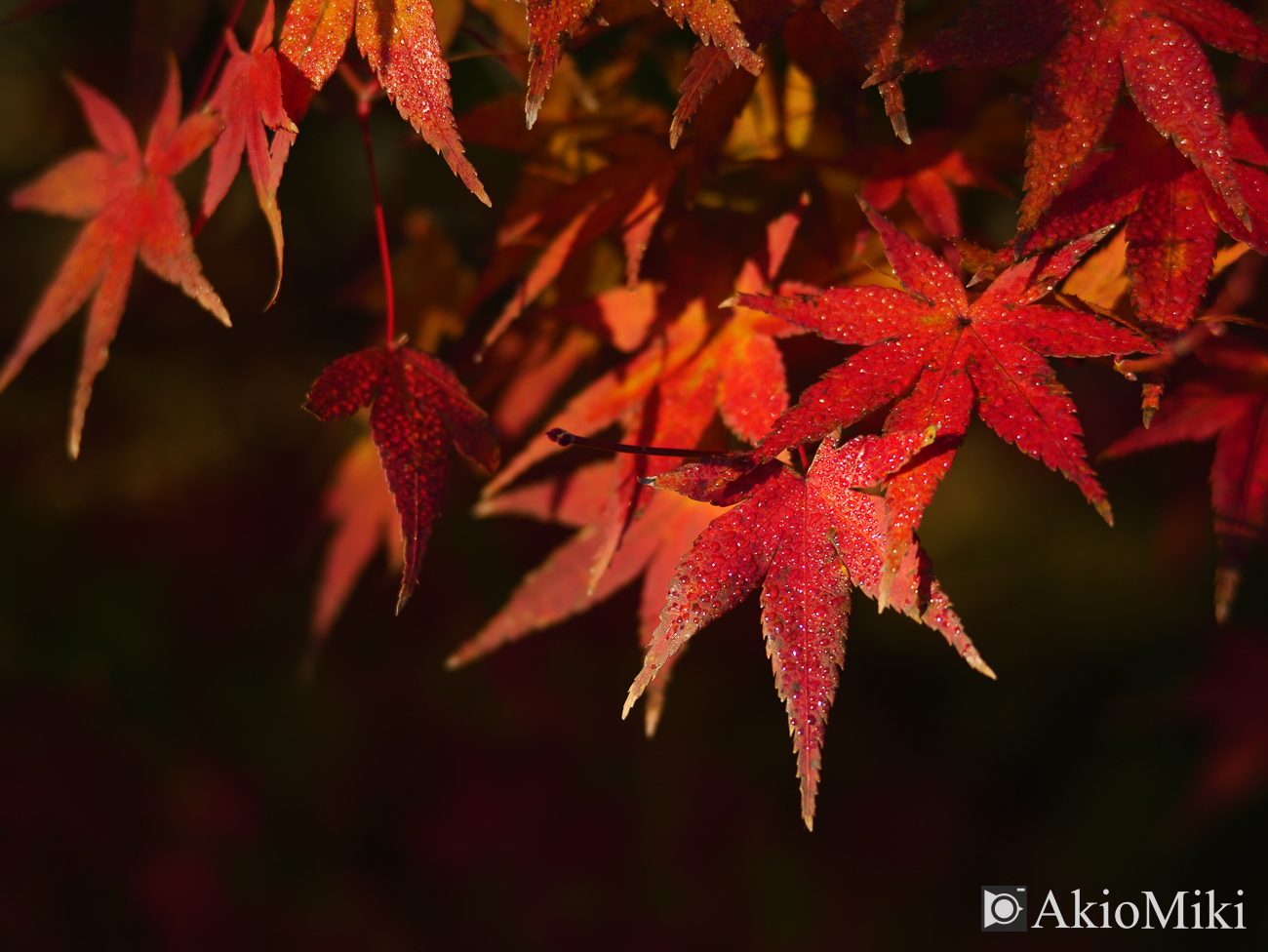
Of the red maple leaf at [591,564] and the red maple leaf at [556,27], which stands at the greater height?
the red maple leaf at [556,27]

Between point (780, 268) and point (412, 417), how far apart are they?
10.8 inches

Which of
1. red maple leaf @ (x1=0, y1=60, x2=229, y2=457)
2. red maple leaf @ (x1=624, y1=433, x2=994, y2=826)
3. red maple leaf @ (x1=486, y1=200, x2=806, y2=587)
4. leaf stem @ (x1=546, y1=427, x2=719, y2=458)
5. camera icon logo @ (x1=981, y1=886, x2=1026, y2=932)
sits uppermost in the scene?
red maple leaf @ (x1=0, y1=60, x2=229, y2=457)

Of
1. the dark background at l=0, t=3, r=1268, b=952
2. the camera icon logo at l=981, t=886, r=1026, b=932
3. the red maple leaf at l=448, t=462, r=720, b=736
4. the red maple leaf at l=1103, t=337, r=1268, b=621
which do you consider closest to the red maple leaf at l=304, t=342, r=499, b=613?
the red maple leaf at l=448, t=462, r=720, b=736

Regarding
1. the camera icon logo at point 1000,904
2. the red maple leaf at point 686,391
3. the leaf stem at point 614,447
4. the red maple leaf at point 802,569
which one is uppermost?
the red maple leaf at point 686,391

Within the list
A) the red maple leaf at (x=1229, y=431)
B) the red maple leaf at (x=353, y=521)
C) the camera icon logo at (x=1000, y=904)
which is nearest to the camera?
the red maple leaf at (x=1229, y=431)

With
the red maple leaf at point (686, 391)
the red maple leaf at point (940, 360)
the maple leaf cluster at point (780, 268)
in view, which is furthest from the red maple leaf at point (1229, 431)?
the red maple leaf at point (686, 391)

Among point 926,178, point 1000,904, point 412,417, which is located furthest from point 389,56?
point 1000,904

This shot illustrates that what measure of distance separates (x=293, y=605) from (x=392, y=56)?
1406 mm

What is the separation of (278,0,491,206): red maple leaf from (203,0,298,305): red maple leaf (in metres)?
0.01

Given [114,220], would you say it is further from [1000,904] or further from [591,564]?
[1000,904]

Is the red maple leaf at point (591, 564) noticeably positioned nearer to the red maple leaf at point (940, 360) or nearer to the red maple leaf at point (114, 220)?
the red maple leaf at point (940, 360)

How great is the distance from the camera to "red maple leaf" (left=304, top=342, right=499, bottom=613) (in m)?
0.52

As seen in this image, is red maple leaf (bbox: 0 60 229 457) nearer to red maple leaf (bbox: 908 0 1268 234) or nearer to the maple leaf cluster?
the maple leaf cluster

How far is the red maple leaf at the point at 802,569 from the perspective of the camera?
459 mm
